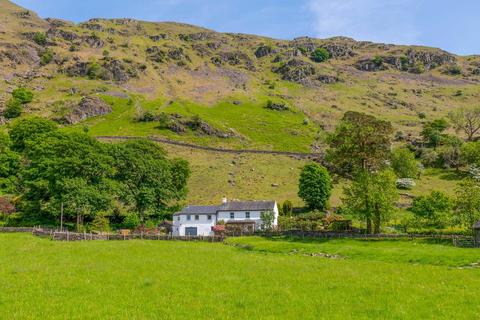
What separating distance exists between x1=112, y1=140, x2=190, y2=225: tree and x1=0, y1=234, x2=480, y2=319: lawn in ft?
140

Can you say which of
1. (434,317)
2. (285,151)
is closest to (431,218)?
(434,317)

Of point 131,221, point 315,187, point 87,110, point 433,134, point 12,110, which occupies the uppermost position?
point 87,110

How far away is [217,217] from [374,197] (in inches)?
1546

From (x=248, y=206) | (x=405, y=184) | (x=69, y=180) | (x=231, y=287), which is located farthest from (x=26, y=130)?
(x=231, y=287)

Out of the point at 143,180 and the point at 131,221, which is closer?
the point at 131,221

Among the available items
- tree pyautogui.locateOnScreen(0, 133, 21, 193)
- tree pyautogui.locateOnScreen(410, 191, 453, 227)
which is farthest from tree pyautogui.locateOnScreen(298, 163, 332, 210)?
tree pyautogui.locateOnScreen(0, 133, 21, 193)

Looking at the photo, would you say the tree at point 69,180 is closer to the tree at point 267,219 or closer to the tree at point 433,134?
the tree at point 267,219

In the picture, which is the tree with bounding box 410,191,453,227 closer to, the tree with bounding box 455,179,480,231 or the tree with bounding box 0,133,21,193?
the tree with bounding box 455,179,480,231

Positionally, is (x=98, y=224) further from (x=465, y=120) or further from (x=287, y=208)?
(x=465, y=120)

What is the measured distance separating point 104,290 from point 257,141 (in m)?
148

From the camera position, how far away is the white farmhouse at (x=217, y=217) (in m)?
89.9

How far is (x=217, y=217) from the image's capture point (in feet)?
301

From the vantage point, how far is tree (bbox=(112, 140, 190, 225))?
84.6m

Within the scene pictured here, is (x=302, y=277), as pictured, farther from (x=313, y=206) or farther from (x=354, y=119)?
(x=313, y=206)
